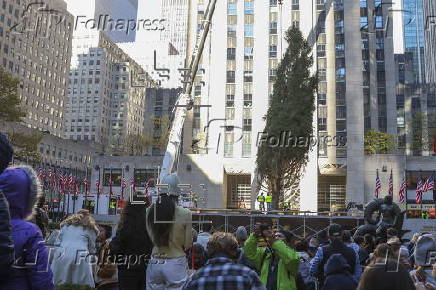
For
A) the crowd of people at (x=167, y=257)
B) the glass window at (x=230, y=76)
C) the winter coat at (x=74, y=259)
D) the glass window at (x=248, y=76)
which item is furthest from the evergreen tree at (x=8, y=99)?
the winter coat at (x=74, y=259)

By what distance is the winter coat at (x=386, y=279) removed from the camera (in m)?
3.14

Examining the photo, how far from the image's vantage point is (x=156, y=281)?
222 inches

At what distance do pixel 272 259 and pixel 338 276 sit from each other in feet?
3.85

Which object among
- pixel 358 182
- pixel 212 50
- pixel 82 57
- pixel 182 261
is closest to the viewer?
pixel 182 261

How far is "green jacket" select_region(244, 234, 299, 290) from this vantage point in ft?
20.6

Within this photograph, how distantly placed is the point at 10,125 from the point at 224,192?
34.5 meters

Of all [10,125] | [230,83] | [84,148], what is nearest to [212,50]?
[230,83]

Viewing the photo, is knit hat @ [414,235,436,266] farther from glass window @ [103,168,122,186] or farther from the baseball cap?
glass window @ [103,168,122,186]

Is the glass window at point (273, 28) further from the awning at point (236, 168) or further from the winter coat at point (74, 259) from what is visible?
the winter coat at point (74, 259)

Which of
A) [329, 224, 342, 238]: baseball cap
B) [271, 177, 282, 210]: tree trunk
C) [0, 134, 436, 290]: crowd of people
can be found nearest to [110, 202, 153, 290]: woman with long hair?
[0, 134, 436, 290]: crowd of people

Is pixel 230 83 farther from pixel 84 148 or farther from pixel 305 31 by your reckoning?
pixel 84 148

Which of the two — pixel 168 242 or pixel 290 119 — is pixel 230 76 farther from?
pixel 168 242

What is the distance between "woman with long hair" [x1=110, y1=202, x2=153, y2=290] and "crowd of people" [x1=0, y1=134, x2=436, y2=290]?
1cm

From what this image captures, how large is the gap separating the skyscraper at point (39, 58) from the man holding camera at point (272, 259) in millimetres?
93142
